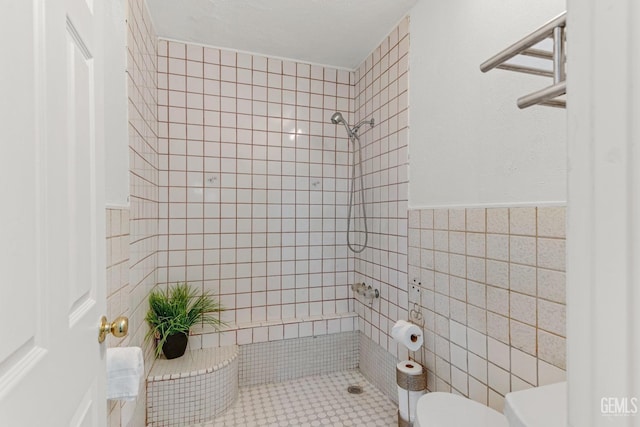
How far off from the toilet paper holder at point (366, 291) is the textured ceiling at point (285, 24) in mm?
1752

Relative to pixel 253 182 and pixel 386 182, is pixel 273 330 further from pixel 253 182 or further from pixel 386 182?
pixel 386 182

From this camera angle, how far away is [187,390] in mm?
1887

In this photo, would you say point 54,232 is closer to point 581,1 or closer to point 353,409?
point 581,1

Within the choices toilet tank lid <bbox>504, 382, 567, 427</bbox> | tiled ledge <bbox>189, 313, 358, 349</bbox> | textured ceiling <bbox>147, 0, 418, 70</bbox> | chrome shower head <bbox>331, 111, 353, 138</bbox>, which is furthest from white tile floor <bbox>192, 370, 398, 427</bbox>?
textured ceiling <bbox>147, 0, 418, 70</bbox>

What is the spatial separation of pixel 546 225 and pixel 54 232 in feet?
4.64

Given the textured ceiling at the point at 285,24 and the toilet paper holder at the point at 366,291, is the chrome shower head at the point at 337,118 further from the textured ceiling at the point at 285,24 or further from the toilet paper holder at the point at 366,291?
the toilet paper holder at the point at 366,291

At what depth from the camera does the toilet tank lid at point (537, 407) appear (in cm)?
70

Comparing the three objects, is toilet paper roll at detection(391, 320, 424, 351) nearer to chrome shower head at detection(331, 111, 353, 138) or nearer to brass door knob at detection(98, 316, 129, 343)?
brass door knob at detection(98, 316, 129, 343)

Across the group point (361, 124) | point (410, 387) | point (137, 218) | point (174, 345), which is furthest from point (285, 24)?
point (410, 387)

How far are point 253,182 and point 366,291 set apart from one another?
1.17 meters

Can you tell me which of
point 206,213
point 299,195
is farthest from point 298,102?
point 206,213

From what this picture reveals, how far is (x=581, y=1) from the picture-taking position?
30cm

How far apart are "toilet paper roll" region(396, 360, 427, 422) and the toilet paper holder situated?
0.60 meters

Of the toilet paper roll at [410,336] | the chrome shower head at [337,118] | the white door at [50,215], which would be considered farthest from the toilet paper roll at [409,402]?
the chrome shower head at [337,118]
